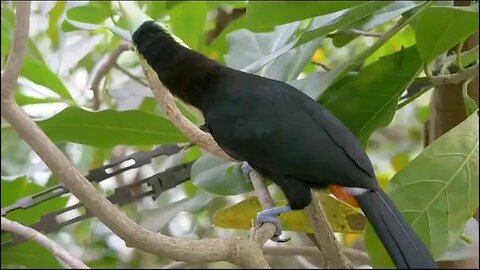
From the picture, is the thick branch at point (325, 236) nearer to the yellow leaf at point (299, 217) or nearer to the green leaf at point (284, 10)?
the yellow leaf at point (299, 217)

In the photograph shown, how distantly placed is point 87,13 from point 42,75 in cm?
13

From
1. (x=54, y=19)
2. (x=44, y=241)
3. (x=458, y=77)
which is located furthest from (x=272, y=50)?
(x=54, y=19)

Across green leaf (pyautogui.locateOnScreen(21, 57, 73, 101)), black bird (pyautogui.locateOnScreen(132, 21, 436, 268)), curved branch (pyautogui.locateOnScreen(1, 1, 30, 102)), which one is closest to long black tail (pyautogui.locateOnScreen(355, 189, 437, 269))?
black bird (pyautogui.locateOnScreen(132, 21, 436, 268))

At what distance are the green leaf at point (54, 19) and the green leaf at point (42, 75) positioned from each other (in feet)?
1.17

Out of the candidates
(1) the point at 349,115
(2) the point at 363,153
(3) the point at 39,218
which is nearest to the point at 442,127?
(1) the point at 349,115

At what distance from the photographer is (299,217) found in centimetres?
107

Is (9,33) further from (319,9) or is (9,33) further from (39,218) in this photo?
(319,9)

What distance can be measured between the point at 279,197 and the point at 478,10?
383mm

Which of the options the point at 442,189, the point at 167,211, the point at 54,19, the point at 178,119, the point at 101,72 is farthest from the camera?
the point at 54,19

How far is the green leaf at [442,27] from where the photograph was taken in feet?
2.70

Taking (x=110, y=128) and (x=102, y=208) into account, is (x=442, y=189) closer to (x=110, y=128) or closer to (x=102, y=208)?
(x=102, y=208)

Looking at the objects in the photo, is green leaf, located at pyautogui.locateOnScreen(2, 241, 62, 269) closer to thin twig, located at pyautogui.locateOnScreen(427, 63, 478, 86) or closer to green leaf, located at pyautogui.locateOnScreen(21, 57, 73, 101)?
green leaf, located at pyautogui.locateOnScreen(21, 57, 73, 101)

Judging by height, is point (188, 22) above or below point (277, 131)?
above

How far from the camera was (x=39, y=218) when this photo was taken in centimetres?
115
